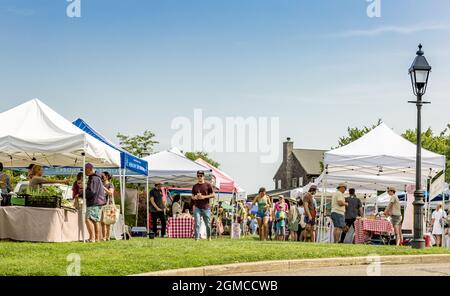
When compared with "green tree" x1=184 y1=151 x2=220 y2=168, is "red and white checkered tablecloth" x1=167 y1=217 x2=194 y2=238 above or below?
below

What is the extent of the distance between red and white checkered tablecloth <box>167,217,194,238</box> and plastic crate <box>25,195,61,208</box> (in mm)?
7890

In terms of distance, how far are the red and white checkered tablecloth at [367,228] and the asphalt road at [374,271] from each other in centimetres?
721

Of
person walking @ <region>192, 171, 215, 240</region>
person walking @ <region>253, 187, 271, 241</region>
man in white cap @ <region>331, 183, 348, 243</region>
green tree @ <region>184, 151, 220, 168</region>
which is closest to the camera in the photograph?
person walking @ <region>192, 171, 215, 240</region>

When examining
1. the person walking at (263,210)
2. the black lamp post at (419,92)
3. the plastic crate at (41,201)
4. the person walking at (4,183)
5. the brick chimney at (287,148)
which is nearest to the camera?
the plastic crate at (41,201)

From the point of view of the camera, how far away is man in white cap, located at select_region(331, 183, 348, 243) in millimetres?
21248

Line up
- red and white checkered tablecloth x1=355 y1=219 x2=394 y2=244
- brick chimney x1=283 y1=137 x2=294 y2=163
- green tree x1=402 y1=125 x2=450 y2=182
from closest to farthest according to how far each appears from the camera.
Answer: red and white checkered tablecloth x1=355 y1=219 x2=394 y2=244
green tree x1=402 y1=125 x2=450 y2=182
brick chimney x1=283 y1=137 x2=294 y2=163

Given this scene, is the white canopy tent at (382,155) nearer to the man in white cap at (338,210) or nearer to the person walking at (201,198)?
the man in white cap at (338,210)

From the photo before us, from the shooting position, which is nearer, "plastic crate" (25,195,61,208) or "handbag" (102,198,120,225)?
"plastic crate" (25,195,61,208)

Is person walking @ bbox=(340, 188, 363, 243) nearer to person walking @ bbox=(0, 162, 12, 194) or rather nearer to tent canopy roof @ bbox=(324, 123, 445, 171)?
tent canopy roof @ bbox=(324, 123, 445, 171)

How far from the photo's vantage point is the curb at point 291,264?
12008 mm

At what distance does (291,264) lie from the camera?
45.4 feet

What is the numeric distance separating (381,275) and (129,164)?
1143 centimetres

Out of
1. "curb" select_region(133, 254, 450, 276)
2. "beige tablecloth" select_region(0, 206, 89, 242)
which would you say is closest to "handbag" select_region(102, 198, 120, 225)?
"beige tablecloth" select_region(0, 206, 89, 242)

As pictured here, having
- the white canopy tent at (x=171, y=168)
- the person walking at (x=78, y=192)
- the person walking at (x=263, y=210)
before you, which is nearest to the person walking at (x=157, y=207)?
the white canopy tent at (x=171, y=168)
